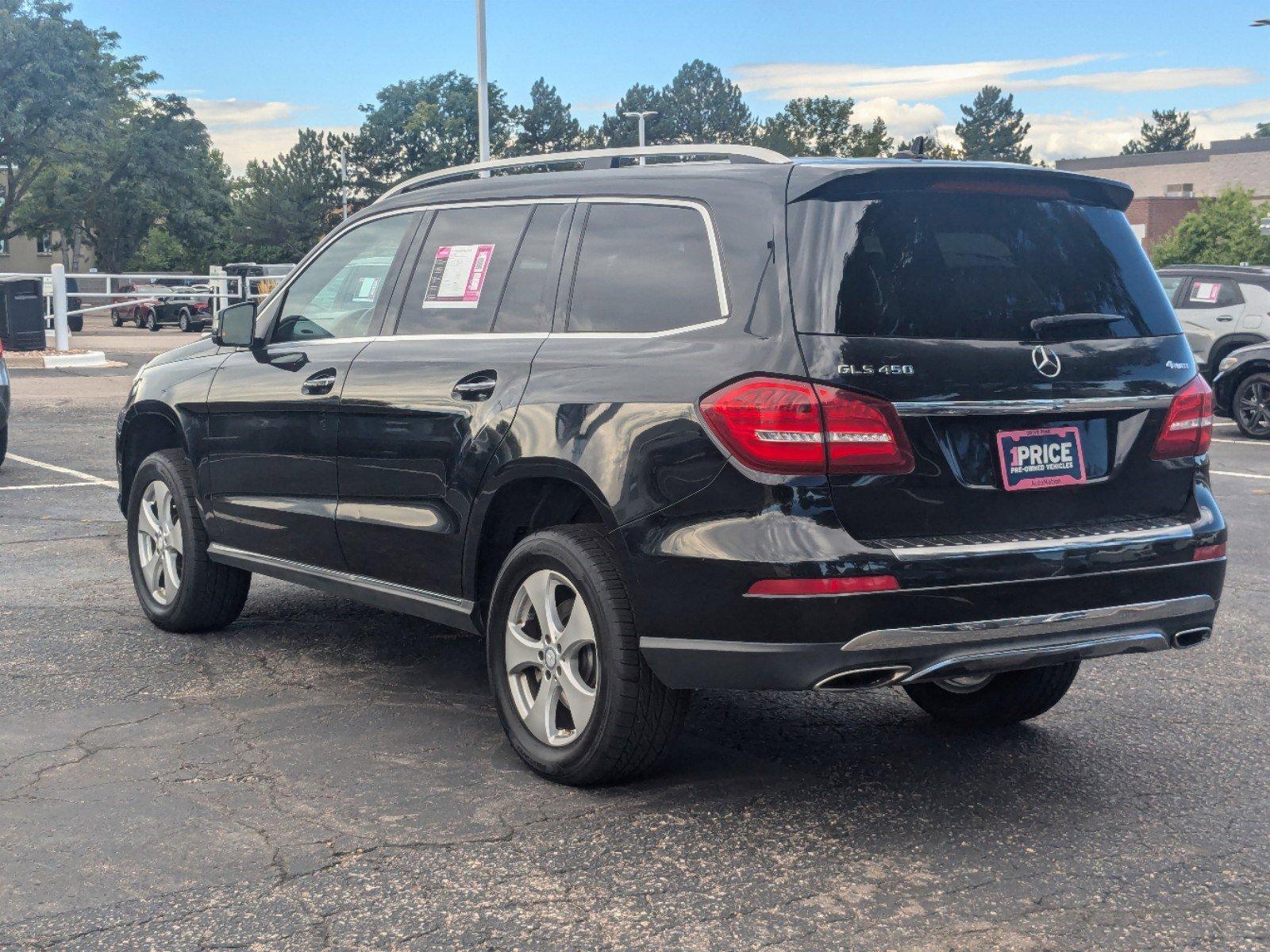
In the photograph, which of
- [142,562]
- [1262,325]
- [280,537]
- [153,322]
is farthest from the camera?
[153,322]

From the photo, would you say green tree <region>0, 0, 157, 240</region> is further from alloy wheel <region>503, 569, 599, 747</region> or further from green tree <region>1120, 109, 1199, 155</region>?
green tree <region>1120, 109, 1199, 155</region>

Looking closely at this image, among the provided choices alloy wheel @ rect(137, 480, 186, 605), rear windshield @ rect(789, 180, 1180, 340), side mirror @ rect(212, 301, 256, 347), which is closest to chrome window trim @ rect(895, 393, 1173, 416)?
rear windshield @ rect(789, 180, 1180, 340)

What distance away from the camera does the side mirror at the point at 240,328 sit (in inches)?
245

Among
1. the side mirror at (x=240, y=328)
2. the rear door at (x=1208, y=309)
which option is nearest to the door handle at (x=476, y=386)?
the side mirror at (x=240, y=328)

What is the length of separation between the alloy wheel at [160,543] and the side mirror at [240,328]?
87 centimetres

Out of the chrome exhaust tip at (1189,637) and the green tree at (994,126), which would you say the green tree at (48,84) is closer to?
the chrome exhaust tip at (1189,637)

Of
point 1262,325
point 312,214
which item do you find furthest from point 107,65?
point 1262,325

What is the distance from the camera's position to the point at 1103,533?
14.4 ft

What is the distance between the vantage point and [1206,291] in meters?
19.9

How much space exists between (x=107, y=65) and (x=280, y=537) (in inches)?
2683

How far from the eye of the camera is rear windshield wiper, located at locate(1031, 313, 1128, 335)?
4.44 m

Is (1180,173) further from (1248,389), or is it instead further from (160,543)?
(160,543)

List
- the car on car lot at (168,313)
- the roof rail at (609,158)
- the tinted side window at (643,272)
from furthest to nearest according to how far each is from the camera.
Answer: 1. the car on car lot at (168,313)
2. the roof rail at (609,158)
3. the tinted side window at (643,272)

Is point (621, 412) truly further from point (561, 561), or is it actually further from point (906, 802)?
point (906, 802)
